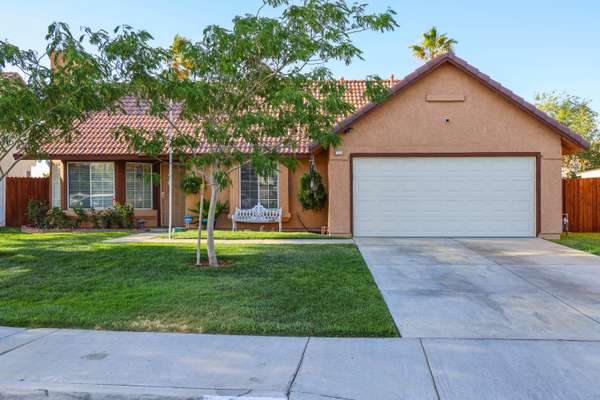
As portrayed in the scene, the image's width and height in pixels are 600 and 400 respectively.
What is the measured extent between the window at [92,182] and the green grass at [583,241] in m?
14.9

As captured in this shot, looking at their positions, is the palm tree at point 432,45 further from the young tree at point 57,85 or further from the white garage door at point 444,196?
the young tree at point 57,85

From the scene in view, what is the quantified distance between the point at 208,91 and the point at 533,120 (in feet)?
32.9

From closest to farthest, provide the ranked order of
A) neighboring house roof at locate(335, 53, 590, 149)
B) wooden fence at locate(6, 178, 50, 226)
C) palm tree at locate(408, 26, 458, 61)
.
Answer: neighboring house roof at locate(335, 53, 590, 149), wooden fence at locate(6, 178, 50, 226), palm tree at locate(408, 26, 458, 61)

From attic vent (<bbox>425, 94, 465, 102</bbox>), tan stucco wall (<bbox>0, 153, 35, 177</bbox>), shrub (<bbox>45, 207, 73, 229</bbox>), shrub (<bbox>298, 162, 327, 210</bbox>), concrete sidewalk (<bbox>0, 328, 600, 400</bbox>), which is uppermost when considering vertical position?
attic vent (<bbox>425, 94, 465, 102</bbox>)

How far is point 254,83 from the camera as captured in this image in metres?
9.55

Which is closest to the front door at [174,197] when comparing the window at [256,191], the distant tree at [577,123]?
the window at [256,191]

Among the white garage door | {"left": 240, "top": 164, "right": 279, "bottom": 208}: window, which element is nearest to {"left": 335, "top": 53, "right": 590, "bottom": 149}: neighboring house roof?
the white garage door

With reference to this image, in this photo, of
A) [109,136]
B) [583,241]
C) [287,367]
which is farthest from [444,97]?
[109,136]

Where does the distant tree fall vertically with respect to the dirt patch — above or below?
above

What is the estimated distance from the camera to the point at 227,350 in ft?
16.9

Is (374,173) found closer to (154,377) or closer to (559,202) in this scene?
(559,202)

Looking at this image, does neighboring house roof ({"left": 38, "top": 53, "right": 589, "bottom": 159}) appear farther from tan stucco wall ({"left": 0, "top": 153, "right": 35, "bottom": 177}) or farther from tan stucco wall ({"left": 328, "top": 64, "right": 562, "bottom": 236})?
tan stucco wall ({"left": 0, "top": 153, "right": 35, "bottom": 177})

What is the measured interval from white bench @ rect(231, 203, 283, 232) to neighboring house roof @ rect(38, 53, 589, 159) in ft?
6.86

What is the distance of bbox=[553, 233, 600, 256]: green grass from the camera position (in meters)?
12.2
